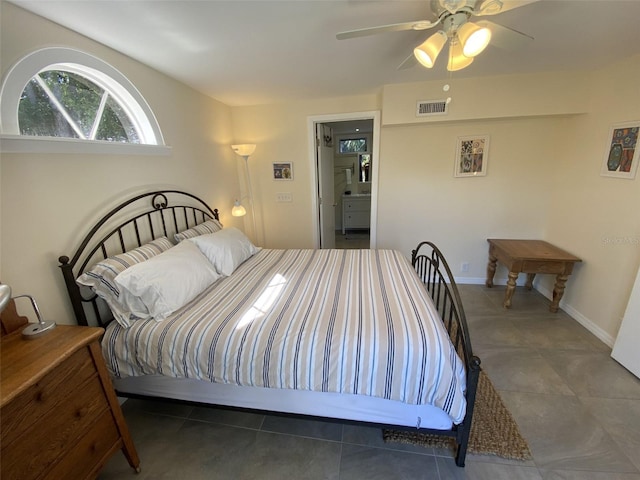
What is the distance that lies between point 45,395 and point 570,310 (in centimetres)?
385

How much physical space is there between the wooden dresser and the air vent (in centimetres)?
308

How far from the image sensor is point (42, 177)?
1.38m

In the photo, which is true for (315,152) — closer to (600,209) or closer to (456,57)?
(456,57)

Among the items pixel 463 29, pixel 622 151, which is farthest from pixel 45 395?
pixel 622 151

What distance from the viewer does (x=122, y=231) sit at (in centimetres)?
183

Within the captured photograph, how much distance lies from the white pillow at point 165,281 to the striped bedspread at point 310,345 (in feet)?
0.19

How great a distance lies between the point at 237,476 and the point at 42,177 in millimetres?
1858

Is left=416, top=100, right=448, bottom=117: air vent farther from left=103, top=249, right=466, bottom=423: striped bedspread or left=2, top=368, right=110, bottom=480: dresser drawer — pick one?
left=2, top=368, right=110, bottom=480: dresser drawer

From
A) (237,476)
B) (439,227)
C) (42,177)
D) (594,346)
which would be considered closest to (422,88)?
(439,227)

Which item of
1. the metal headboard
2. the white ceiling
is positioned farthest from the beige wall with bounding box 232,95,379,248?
the metal headboard

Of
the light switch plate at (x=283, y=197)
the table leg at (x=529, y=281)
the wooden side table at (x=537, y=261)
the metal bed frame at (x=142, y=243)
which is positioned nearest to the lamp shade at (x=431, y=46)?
the metal bed frame at (x=142, y=243)

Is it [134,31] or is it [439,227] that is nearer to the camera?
[134,31]

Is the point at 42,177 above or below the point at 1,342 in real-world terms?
above

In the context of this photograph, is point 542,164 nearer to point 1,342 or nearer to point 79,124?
point 79,124
